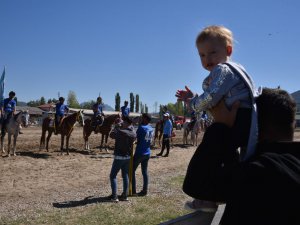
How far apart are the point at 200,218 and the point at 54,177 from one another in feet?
37.1

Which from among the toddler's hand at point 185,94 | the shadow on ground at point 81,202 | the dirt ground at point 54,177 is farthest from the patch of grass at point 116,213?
the toddler's hand at point 185,94

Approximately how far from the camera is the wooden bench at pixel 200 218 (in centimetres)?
151

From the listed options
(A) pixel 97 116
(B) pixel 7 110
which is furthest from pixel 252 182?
(A) pixel 97 116

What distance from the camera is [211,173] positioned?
1322 millimetres

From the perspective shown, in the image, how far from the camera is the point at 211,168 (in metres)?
1.33

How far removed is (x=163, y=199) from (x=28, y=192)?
3915mm

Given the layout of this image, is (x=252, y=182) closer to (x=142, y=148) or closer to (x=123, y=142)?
(x=123, y=142)

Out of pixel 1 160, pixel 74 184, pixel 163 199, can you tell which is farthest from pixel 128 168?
pixel 1 160

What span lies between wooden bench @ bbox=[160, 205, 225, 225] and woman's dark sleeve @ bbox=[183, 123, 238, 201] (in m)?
0.21

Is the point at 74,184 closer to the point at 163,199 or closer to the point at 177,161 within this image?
the point at 163,199

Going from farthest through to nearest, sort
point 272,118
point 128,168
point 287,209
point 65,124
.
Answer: point 65,124 < point 128,168 < point 272,118 < point 287,209

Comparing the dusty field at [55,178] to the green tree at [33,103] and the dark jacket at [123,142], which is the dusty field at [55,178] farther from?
the green tree at [33,103]

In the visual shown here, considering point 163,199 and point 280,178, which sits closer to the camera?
point 280,178

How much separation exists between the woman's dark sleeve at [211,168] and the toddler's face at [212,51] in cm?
68
